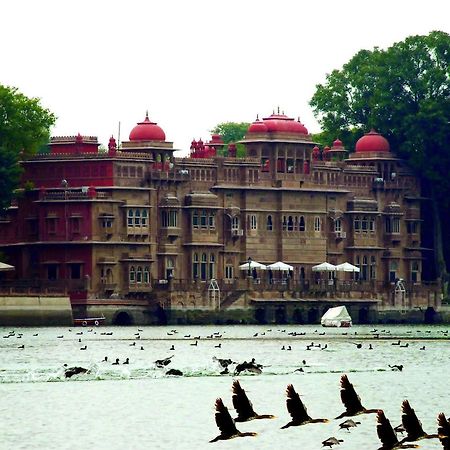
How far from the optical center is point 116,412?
66.6 meters

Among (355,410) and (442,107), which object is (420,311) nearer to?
(442,107)

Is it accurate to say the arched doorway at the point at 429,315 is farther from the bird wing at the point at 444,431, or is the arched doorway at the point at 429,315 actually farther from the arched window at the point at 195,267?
the bird wing at the point at 444,431

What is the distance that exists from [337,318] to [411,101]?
24593 mm

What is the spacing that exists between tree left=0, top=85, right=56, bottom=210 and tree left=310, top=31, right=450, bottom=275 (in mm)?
23667

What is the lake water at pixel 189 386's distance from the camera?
2346 inches

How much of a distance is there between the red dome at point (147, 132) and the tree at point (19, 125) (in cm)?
645

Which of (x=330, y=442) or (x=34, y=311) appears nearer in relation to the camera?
(x=330, y=442)

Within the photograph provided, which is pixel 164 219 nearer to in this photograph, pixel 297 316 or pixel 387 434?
pixel 297 316

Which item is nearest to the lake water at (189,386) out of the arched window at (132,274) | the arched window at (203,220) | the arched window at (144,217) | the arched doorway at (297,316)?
the arched window at (132,274)

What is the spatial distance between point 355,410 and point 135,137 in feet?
303

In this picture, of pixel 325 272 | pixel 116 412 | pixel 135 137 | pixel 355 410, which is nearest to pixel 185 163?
pixel 135 137

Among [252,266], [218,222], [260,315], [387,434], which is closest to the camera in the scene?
[387,434]

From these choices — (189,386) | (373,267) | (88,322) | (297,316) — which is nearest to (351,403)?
(189,386)

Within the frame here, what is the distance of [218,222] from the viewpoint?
146 metres
